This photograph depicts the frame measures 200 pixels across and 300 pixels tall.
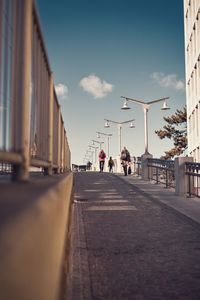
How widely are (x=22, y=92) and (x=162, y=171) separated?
643 inches

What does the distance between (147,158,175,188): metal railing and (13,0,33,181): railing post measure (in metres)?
13.9

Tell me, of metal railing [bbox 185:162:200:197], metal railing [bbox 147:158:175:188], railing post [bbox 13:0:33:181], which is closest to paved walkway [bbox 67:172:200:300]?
railing post [bbox 13:0:33:181]

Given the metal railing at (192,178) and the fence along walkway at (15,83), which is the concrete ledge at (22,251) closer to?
the fence along walkway at (15,83)

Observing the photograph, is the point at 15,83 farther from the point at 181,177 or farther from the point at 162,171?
the point at 162,171

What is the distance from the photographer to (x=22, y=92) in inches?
98.3

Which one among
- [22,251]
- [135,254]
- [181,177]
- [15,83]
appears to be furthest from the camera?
[181,177]

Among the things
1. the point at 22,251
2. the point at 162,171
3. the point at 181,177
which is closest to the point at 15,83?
the point at 22,251

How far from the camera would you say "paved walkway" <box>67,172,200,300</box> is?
4.04 metres

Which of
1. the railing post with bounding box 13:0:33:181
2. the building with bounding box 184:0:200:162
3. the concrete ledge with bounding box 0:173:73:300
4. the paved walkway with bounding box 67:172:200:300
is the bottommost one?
the paved walkway with bounding box 67:172:200:300

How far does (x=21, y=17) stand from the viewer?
2574 millimetres

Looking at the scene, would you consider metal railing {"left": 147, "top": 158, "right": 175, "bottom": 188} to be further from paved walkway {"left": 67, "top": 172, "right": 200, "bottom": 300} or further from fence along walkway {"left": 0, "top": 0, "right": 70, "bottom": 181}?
fence along walkway {"left": 0, "top": 0, "right": 70, "bottom": 181}

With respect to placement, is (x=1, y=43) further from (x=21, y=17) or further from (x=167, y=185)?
(x=167, y=185)

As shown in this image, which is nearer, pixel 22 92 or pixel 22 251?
pixel 22 251

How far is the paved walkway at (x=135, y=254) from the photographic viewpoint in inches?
159
